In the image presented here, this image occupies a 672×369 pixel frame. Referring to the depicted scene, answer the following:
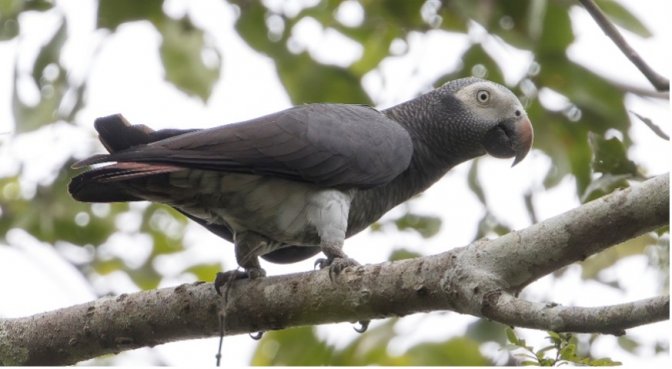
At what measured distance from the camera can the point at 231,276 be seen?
11.4ft

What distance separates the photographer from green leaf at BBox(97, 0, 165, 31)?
13.9ft

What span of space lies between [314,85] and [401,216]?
47.1 inches

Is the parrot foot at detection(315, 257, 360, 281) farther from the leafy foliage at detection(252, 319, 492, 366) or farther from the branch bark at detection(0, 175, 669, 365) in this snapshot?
the leafy foliage at detection(252, 319, 492, 366)

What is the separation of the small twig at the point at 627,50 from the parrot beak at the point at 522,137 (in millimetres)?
1303

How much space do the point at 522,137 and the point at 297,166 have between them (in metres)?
1.28

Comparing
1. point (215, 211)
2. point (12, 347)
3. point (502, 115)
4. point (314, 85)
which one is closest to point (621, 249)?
point (502, 115)

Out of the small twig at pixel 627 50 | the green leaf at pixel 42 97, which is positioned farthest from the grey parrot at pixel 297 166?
the small twig at pixel 627 50

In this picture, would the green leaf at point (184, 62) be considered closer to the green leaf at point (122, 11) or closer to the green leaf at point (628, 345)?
the green leaf at point (122, 11)

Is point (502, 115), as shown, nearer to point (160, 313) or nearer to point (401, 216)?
point (401, 216)

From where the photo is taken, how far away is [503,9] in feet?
14.6

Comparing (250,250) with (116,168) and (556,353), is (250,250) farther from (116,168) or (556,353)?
(556,353)

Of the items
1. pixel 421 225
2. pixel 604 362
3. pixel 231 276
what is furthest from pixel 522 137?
pixel 604 362

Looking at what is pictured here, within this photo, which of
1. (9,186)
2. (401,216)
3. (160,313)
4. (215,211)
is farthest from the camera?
(9,186)

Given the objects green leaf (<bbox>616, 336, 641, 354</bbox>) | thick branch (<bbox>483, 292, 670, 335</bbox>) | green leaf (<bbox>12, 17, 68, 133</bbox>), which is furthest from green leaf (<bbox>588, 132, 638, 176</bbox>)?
green leaf (<bbox>12, 17, 68, 133</bbox>)
